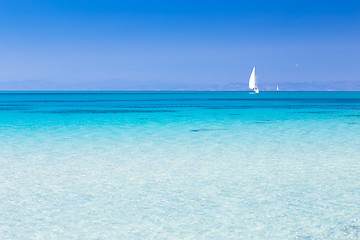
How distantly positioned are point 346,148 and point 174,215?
8.88 m

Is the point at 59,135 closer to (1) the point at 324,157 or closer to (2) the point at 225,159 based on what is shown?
(2) the point at 225,159

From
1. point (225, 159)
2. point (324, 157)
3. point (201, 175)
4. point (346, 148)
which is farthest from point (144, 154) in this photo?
point (346, 148)

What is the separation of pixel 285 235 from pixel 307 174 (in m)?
3.95

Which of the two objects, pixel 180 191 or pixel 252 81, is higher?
pixel 252 81

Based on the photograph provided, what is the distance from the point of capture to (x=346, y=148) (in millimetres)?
13188

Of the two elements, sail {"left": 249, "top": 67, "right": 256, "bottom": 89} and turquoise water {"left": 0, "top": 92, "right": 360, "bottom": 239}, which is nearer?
turquoise water {"left": 0, "top": 92, "right": 360, "bottom": 239}

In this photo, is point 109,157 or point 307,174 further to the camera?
point 109,157

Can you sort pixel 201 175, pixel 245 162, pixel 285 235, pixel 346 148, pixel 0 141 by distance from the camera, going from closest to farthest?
pixel 285 235
pixel 201 175
pixel 245 162
pixel 346 148
pixel 0 141

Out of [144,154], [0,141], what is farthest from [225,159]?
[0,141]

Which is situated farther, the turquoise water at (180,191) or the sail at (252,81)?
the sail at (252,81)

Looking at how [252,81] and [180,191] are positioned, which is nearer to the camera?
[180,191]

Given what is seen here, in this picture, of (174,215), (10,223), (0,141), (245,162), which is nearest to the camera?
(10,223)

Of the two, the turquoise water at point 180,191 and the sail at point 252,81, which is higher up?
the sail at point 252,81

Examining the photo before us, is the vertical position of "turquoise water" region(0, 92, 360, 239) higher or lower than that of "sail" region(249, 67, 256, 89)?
lower
